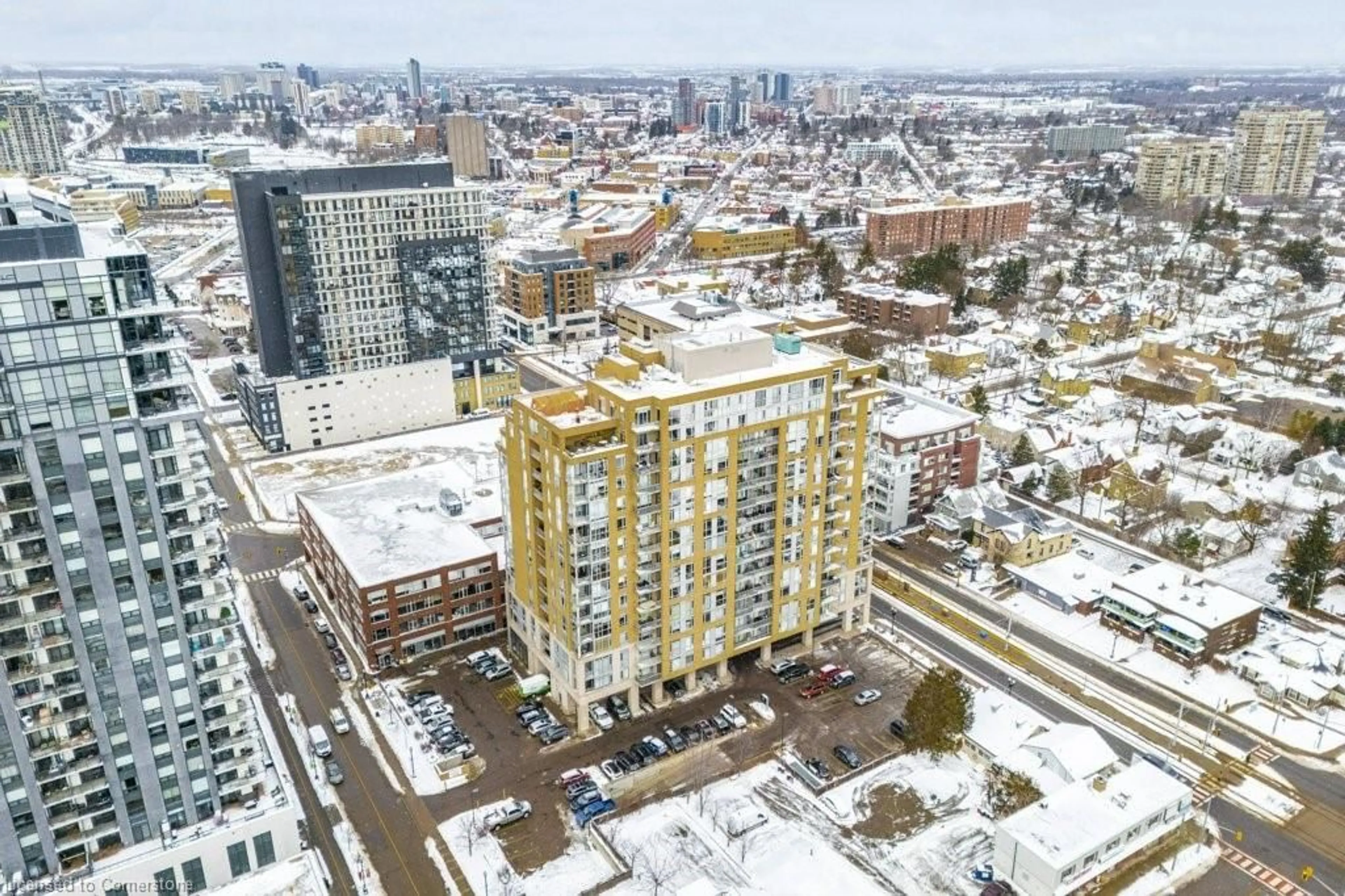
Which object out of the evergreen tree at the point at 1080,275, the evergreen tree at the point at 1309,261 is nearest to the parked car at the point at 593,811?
the evergreen tree at the point at 1080,275

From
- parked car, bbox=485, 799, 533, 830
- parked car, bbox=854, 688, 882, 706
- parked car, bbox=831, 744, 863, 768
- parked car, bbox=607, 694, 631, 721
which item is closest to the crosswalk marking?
parked car, bbox=831, 744, 863, 768

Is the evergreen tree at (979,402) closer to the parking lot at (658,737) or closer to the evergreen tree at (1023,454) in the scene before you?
the evergreen tree at (1023,454)

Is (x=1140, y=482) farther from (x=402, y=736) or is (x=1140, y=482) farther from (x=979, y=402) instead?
(x=402, y=736)

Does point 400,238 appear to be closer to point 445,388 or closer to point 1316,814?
point 445,388

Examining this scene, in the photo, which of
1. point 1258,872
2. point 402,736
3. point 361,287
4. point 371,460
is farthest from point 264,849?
point 361,287

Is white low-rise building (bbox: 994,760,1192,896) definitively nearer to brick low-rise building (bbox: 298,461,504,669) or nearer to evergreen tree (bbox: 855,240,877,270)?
brick low-rise building (bbox: 298,461,504,669)

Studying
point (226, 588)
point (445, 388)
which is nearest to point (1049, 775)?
point (226, 588)
